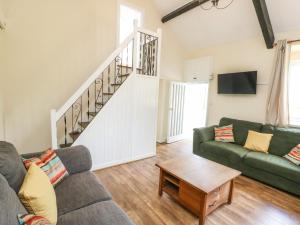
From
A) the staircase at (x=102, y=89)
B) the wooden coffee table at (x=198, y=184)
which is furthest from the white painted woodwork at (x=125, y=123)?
the wooden coffee table at (x=198, y=184)

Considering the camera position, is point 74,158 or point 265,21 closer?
point 74,158

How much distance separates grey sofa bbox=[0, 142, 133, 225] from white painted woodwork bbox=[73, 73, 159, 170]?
1.09m

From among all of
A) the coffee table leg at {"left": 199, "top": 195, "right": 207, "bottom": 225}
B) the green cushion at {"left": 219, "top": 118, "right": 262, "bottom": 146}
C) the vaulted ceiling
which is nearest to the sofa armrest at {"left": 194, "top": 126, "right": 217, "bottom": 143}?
the green cushion at {"left": 219, "top": 118, "right": 262, "bottom": 146}

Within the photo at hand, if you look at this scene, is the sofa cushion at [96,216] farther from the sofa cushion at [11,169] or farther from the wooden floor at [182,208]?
the wooden floor at [182,208]

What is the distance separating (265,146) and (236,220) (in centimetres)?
169

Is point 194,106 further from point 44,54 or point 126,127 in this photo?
point 44,54

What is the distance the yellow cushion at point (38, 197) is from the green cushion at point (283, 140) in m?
3.43

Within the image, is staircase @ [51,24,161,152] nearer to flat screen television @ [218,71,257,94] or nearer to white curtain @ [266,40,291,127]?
flat screen television @ [218,71,257,94]

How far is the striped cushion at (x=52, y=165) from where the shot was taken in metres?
1.64

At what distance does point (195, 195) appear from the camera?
6.33ft

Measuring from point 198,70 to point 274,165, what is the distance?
3.03 metres

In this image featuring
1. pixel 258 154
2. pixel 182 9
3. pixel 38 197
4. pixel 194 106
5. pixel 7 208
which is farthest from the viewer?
pixel 194 106

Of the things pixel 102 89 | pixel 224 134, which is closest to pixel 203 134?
pixel 224 134

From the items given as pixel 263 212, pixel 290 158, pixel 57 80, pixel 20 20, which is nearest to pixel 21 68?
pixel 57 80
